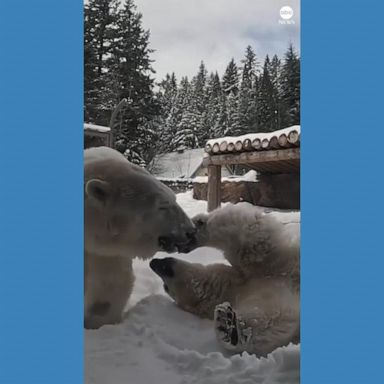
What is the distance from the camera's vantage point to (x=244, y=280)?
2.11m

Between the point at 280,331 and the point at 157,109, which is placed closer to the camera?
the point at 280,331

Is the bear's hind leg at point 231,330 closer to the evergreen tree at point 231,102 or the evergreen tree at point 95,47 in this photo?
the evergreen tree at point 231,102

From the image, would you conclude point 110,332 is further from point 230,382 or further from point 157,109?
point 157,109

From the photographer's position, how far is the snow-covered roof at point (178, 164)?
2139mm

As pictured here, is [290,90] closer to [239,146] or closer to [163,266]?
[239,146]

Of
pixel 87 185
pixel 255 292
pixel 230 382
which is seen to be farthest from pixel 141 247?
pixel 230 382

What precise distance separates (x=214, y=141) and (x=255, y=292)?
0.69 meters

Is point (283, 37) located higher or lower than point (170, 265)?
higher

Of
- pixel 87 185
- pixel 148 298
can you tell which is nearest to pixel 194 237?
pixel 148 298

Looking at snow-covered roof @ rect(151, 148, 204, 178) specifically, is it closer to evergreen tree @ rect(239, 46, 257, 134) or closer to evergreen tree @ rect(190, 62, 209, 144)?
evergreen tree @ rect(190, 62, 209, 144)

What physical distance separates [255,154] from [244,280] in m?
0.55

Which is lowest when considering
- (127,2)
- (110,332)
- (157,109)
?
(110,332)

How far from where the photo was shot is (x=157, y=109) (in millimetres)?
2199

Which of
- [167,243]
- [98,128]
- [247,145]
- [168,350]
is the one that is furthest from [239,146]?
[168,350]
